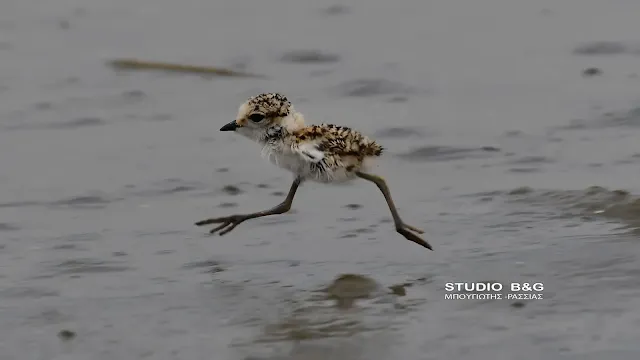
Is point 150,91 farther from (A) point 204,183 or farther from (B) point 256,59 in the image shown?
(A) point 204,183

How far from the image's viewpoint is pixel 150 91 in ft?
26.9

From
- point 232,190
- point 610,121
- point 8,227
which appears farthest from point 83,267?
point 610,121

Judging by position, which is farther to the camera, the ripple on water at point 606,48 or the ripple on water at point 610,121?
the ripple on water at point 606,48

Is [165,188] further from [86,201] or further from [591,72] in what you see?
[591,72]

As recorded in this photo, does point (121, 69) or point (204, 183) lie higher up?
point (121, 69)

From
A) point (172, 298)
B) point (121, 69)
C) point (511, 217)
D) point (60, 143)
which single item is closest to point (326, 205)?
point (511, 217)

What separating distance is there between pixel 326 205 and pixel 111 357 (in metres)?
1.93

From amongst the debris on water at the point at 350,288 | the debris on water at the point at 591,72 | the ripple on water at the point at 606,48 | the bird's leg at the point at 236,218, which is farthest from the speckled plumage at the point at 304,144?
the ripple on water at the point at 606,48

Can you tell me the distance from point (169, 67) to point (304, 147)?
3.57m

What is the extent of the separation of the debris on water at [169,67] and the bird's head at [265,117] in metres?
3.10

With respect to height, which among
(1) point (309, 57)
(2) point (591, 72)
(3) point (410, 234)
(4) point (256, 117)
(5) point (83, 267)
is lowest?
(5) point (83, 267)

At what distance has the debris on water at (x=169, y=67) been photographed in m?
8.53

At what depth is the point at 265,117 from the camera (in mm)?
5289

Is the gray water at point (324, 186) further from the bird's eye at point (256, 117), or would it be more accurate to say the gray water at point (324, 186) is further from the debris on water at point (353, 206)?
the bird's eye at point (256, 117)
